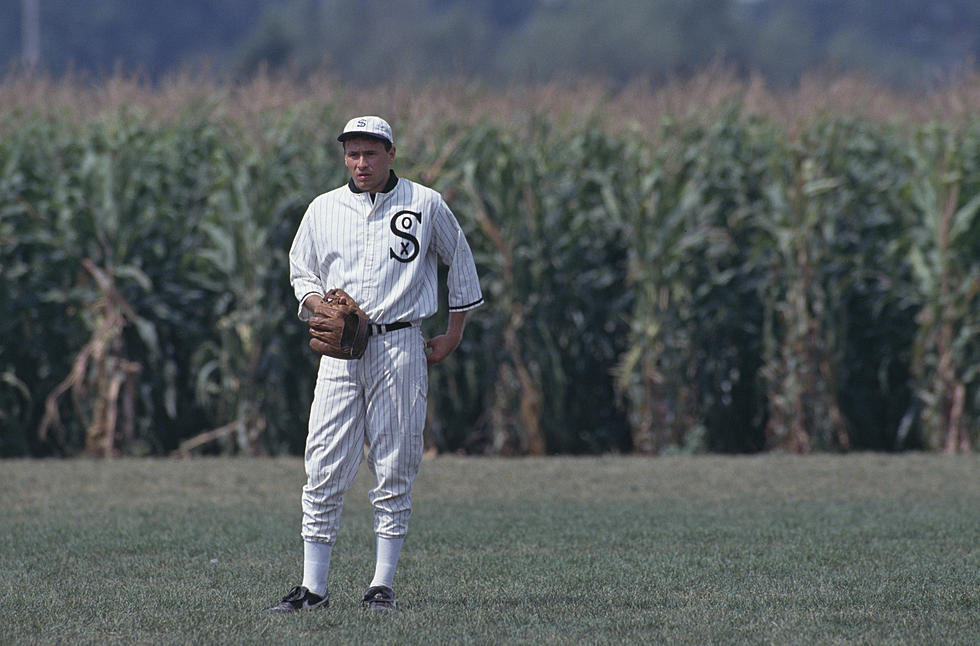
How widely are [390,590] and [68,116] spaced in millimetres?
9177

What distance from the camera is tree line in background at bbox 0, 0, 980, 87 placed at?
7075cm

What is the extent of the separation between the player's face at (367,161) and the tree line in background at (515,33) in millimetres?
49690

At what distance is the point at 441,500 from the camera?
398 inches

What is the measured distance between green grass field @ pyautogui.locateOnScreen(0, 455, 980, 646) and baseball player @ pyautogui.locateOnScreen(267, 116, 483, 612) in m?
0.34

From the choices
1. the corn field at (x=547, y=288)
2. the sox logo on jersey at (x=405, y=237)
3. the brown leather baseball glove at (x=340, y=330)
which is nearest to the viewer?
the brown leather baseball glove at (x=340, y=330)

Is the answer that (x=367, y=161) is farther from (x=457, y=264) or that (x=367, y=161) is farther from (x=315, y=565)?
(x=315, y=565)

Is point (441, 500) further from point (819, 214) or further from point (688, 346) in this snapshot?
point (819, 214)

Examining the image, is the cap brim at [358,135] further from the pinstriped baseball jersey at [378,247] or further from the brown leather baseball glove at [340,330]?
the brown leather baseball glove at [340,330]

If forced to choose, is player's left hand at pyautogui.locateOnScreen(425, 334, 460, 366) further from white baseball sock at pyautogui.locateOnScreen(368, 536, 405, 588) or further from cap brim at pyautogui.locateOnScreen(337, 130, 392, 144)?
cap brim at pyautogui.locateOnScreen(337, 130, 392, 144)

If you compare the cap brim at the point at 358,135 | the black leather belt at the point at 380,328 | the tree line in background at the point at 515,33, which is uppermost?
the tree line in background at the point at 515,33

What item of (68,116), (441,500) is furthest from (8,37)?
(441,500)

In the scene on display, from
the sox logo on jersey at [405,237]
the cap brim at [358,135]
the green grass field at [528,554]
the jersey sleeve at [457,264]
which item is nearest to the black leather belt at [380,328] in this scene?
the sox logo on jersey at [405,237]

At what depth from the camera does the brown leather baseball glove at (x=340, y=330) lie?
613cm

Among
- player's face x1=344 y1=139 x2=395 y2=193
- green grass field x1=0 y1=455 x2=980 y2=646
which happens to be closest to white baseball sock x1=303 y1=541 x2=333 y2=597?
green grass field x1=0 y1=455 x2=980 y2=646
